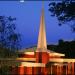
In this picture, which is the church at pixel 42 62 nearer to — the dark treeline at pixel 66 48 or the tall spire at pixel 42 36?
the tall spire at pixel 42 36

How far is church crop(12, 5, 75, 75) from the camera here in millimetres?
17438

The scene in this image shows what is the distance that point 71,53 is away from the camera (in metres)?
28.3

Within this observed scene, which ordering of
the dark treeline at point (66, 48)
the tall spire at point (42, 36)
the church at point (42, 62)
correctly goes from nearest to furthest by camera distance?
1. the church at point (42, 62)
2. the tall spire at point (42, 36)
3. the dark treeline at point (66, 48)

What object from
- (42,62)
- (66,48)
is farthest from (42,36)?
(66,48)

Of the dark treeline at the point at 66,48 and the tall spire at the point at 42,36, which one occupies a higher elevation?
the tall spire at the point at 42,36

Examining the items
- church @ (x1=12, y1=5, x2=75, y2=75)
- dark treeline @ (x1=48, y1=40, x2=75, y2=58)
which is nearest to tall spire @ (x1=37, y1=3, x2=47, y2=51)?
church @ (x1=12, y1=5, x2=75, y2=75)

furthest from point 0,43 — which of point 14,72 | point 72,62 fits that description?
point 72,62

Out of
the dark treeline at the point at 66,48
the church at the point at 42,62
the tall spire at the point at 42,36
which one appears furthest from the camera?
the dark treeline at the point at 66,48

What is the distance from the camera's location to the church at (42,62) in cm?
1744

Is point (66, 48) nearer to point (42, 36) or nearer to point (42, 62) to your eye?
point (42, 62)

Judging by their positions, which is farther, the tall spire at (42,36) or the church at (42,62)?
the tall spire at (42,36)

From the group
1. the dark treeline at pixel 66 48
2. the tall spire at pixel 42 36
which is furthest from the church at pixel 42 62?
the dark treeline at pixel 66 48

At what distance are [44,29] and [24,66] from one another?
2.51 metres

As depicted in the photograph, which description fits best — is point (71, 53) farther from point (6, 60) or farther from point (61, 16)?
point (6, 60)
